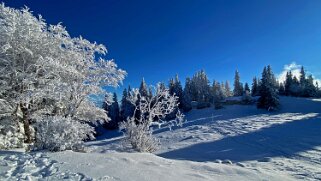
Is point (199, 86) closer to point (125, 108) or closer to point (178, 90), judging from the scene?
point (178, 90)

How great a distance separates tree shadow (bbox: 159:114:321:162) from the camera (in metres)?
16.1

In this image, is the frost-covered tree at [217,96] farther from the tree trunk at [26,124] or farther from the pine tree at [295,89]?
the tree trunk at [26,124]

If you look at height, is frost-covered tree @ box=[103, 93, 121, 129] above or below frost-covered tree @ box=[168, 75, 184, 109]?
below

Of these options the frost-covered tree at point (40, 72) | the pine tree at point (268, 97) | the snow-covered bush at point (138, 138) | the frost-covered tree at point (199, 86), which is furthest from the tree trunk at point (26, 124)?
the frost-covered tree at point (199, 86)

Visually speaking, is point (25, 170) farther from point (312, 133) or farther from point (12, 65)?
point (312, 133)

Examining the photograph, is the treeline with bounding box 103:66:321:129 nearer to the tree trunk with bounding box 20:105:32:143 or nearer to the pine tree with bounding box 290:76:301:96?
the pine tree with bounding box 290:76:301:96

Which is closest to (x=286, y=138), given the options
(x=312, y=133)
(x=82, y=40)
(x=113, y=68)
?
(x=312, y=133)

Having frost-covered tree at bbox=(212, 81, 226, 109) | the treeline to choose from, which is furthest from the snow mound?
frost-covered tree at bbox=(212, 81, 226, 109)

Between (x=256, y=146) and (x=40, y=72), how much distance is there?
50.6 ft

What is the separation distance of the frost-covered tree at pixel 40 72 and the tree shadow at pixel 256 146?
6.54 m

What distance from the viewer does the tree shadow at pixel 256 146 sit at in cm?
1608

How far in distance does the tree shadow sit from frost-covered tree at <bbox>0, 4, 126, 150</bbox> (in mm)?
6536

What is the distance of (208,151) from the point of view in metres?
17.8

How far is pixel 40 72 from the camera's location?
12.0 meters
